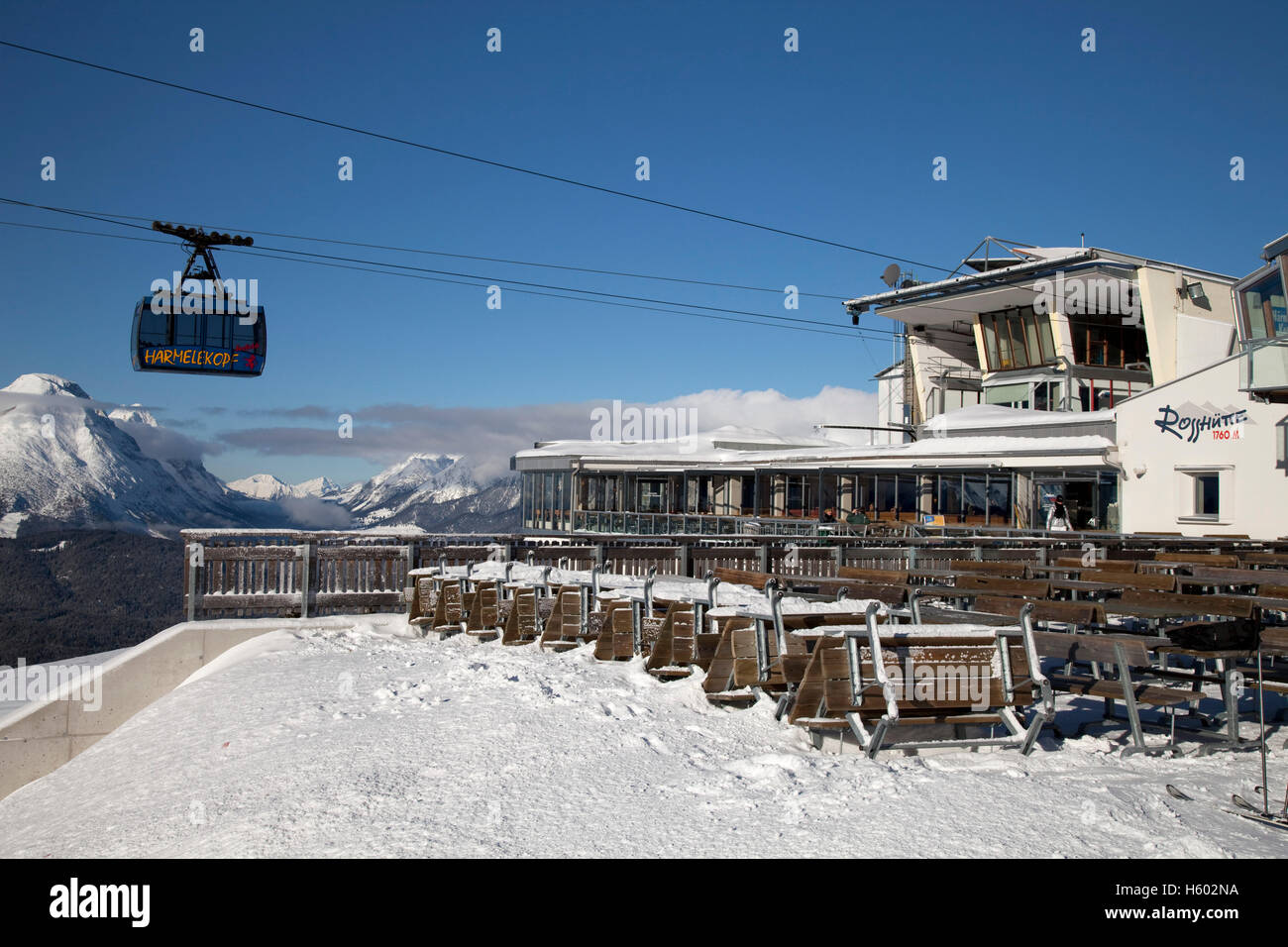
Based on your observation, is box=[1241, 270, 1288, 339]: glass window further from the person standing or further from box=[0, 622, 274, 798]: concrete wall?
box=[0, 622, 274, 798]: concrete wall

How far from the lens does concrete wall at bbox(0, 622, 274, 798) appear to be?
1216 cm

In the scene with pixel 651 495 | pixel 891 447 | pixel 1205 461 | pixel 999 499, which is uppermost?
pixel 891 447

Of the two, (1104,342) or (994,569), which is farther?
(1104,342)

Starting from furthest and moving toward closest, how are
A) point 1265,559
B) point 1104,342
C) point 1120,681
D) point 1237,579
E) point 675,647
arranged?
1. point 1104,342
2. point 1265,559
3. point 1237,579
4. point 675,647
5. point 1120,681

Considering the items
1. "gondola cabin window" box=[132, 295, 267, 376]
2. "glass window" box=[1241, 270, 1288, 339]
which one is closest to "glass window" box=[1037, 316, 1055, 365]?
"glass window" box=[1241, 270, 1288, 339]

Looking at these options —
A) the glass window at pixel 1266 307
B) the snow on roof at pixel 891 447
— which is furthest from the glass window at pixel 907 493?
the glass window at pixel 1266 307

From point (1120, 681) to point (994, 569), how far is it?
567 centimetres

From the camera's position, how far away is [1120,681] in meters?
7.74

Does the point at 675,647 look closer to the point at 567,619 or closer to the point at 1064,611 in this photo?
the point at 567,619

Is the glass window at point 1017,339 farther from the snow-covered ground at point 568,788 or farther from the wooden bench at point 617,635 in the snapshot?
the snow-covered ground at point 568,788

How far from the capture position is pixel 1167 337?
41094 mm

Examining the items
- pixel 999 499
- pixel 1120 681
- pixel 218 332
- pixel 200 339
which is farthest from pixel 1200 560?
pixel 200 339

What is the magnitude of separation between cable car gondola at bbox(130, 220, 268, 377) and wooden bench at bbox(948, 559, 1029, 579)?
13.6m
